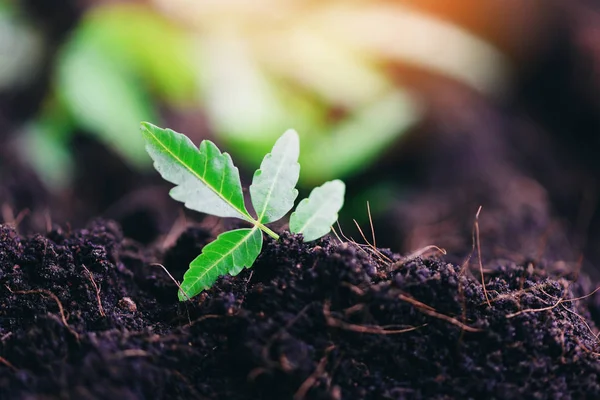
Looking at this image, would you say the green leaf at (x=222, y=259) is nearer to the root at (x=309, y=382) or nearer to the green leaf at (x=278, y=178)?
the green leaf at (x=278, y=178)

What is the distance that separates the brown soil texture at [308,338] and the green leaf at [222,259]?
0.08ft

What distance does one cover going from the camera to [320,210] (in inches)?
34.8

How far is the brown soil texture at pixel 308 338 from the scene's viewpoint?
0.77m

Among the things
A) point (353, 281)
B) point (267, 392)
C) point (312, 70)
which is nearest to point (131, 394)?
point (267, 392)

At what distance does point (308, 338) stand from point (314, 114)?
5.35ft

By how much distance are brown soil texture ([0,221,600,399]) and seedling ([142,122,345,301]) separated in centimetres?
Result: 3

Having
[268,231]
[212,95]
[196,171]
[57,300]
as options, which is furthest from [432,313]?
[212,95]

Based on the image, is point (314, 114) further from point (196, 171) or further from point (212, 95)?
point (196, 171)

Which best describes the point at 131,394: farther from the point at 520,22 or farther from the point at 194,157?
the point at 520,22

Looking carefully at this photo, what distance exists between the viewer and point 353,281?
2.68ft

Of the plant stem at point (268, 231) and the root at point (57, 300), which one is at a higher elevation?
the plant stem at point (268, 231)

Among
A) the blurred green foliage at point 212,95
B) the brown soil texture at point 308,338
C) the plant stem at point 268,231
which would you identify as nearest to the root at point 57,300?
the brown soil texture at point 308,338

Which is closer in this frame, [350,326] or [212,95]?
[350,326]

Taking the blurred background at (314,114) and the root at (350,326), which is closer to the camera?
the root at (350,326)
